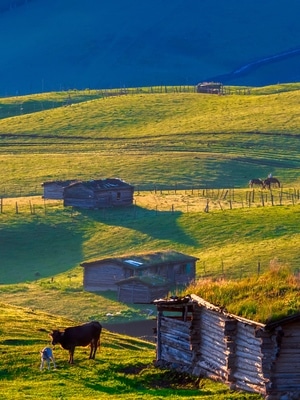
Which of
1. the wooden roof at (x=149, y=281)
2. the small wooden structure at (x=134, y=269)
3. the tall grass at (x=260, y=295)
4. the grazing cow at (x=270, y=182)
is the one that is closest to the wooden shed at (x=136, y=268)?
the small wooden structure at (x=134, y=269)

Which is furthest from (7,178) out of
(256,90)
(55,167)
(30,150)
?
(256,90)

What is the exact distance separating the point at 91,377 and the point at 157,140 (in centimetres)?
9604

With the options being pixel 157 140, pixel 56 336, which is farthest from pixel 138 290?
pixel 157 140

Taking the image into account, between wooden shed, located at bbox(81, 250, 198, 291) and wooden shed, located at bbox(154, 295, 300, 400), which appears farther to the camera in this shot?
wooden shed, located at bbox(81, 250, 198, 291)

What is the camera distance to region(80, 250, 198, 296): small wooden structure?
75312 millimetres

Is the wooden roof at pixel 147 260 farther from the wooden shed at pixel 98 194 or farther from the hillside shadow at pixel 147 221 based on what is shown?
the wooden shed at pixel 98 194

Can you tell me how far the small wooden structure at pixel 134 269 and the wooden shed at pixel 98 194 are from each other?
1918 cm

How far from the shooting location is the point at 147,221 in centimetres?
8844

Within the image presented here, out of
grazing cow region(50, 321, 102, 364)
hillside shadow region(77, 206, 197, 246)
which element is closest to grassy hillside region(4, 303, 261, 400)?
grazing cow region(50, 321, 102, 364)

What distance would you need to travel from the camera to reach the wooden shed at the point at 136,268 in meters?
75.4

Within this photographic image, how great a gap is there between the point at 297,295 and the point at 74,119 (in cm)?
11375

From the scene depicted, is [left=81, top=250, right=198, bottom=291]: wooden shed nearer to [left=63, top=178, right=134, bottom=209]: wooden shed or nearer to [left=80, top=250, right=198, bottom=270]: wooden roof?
[left=80, top=250, right=198, bottom=270]: wooden roof

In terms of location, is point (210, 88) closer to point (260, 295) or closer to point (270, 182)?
point (270, 182)

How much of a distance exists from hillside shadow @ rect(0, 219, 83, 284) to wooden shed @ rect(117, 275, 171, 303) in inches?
265
